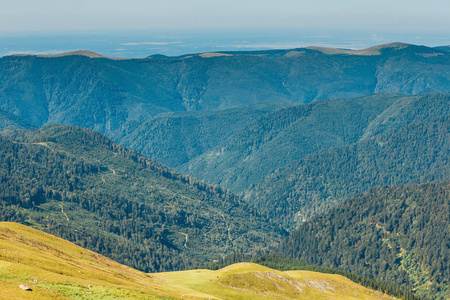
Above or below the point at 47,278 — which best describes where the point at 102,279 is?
below

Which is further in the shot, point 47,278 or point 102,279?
point 102,279

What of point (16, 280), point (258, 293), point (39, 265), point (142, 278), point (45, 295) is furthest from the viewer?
point (258, 293)

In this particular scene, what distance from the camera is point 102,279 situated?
123812 millimetres

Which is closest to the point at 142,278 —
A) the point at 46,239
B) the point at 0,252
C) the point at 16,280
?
the point at 46,239

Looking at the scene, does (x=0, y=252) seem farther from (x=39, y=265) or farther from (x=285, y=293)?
(x=285, y=293)

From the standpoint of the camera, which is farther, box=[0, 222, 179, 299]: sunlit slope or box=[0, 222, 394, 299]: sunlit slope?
box=[0, 222, 394, 299]: sunlit slope

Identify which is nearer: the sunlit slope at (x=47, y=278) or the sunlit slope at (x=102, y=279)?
the sunlit slope at (x=47, y=278)

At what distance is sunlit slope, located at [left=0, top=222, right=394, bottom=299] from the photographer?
331 feet

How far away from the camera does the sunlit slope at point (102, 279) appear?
100875mm

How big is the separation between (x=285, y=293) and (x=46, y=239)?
7598 cm

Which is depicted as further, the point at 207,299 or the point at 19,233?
the point at 19,233

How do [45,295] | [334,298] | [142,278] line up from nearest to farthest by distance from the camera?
1. [45,295]
2. [142,278]
3. [334,298]

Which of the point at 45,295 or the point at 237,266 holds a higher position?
the point at 45,295

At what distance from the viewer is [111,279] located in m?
127
